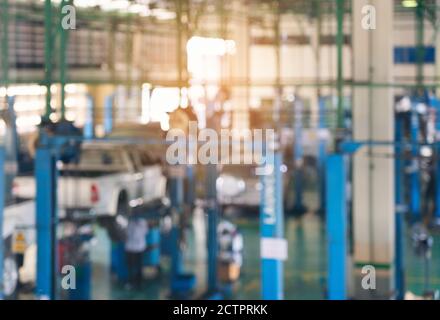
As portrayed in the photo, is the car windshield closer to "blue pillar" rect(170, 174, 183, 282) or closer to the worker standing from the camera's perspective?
the worker standing

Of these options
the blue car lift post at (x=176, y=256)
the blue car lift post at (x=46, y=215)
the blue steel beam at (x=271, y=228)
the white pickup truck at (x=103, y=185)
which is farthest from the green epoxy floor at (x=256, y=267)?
the blue steel beam at (x=271, y=228)

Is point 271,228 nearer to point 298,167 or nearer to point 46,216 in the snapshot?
point 46,216

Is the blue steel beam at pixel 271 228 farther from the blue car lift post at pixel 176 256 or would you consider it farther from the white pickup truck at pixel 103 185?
the white pickup truck at pixel 103 185

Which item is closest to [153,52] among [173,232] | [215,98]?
[215,98]

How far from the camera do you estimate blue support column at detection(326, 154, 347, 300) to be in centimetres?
1190

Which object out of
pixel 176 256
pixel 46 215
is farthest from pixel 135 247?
pixel 46 215

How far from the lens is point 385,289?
15445 millimetres

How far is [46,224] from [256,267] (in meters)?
5.89

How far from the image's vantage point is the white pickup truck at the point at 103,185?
17891 mm

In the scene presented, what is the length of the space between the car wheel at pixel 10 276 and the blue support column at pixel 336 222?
173 inches

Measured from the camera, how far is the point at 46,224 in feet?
38.6

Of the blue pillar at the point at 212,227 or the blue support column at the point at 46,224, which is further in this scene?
the blue pillar at the point at 212,227

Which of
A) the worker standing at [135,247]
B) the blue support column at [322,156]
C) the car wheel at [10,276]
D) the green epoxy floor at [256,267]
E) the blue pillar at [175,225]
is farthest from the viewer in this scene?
the blue support column at [322,156]
